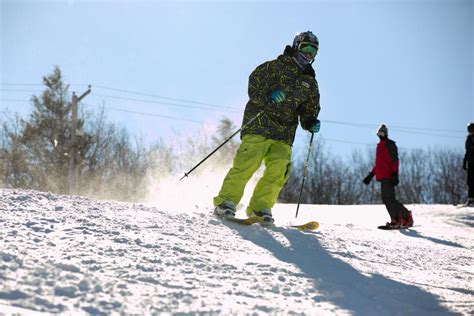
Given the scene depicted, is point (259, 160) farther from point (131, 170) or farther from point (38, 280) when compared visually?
point (131, 170)

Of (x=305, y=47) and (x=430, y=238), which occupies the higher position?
(x=305, y=47)

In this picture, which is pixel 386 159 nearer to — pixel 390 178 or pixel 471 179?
pixel 390 178

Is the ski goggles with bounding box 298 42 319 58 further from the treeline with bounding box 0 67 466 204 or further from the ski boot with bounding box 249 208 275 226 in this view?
the treeline with bounding box 0 67 466 204

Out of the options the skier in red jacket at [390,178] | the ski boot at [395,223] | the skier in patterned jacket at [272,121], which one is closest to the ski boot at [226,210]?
the skier in patterned jacket at [272,121]

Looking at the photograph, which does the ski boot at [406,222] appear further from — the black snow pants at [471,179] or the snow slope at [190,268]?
the black snow pants at [471,179]

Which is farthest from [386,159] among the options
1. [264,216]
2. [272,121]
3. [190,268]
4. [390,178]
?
[190,268]

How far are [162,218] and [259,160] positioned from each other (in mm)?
1207

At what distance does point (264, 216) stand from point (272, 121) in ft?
2.94

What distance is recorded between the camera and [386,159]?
7566mm

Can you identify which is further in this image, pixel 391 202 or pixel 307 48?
pixel 391 202

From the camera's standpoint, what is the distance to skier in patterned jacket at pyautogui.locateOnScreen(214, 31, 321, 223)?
469 centimetres

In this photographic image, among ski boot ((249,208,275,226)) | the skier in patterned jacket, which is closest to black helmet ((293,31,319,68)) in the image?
the skier in patterned jacket

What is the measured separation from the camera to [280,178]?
15.8ft

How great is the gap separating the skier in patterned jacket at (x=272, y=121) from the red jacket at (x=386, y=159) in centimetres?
275
